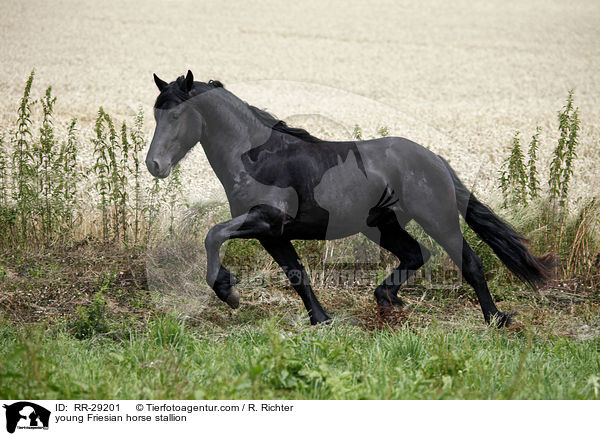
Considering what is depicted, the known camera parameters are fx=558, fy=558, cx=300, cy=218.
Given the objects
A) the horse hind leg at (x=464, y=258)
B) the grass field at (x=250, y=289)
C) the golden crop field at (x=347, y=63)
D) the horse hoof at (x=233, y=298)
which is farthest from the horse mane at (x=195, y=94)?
the golden crop field at (x=347, y=63)

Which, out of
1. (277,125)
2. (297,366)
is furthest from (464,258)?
(297,366)

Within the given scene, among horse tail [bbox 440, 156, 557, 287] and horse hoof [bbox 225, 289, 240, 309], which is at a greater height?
horse tail [bbox 440, 156, 557, 287]

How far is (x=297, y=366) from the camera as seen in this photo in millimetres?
3447

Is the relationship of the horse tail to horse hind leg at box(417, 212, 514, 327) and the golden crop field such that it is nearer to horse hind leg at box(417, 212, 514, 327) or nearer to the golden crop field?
horse hind leg at box(417, 212, 514, 327)

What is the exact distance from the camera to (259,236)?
4461 millimetres

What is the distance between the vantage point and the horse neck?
14.9ft

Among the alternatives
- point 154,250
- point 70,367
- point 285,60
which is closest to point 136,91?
point 285,60

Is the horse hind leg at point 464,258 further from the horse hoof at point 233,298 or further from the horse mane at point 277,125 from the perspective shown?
the horse hoof at point 233,298

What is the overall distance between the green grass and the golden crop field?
3723 millimetres

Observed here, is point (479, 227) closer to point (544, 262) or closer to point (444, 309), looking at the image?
point (544, 262)

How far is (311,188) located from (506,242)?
187cm

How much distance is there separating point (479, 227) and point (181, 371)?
305cm
